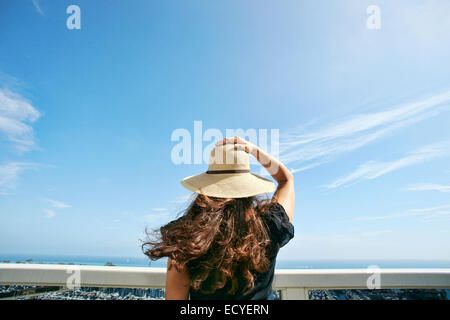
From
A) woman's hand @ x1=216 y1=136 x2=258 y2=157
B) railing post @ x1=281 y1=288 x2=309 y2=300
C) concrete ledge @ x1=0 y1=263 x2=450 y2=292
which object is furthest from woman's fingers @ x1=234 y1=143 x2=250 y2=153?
railing post @ x1=281 y1=288 x2=309 y2=300

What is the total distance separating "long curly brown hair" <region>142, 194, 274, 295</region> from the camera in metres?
1.15

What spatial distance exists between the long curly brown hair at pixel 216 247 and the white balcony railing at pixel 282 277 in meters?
0.73

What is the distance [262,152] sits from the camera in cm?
177

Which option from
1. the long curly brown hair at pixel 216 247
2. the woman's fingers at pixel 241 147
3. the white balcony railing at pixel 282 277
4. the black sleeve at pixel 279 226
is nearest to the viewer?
the long curly brown hair at pixel 216 247

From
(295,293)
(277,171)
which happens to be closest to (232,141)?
(277,171)

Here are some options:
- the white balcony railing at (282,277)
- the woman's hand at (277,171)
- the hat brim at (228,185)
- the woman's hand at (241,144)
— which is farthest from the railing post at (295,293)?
the woman's hand at (241,144)

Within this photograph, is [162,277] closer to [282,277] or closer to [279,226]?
[282,277]

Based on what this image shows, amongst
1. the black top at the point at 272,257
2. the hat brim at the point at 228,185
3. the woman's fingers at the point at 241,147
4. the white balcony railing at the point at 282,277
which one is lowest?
the white balcony railing at the point at 282,277

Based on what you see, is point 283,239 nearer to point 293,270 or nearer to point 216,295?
point 216,295

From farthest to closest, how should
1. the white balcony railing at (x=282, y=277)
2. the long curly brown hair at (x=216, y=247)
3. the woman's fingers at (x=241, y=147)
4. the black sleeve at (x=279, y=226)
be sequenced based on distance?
the white balcony railing at (x=282, y=277)
the woman's fingers at (x=241, y=147)
the black sleeve at (x=279, y=226)
the long curly brown hair at (x=216, y=247)

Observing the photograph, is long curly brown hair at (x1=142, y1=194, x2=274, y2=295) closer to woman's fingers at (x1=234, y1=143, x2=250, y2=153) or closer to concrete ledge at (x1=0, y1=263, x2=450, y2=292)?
woman's fingers at (x1=234, y1=143, x2=250, y2=153)

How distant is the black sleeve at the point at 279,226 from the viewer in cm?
128

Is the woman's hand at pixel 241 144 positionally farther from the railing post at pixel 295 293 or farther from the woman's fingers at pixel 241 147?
the railing post at pixel 295 293
